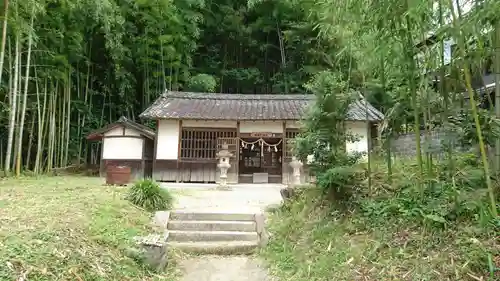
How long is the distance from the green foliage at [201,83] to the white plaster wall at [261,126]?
12.1 feet

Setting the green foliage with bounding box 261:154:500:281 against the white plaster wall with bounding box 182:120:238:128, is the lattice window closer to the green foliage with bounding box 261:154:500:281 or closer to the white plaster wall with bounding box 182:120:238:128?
the white plaster wall with bounding box 182:120:238:128

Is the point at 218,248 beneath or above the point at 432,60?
beneath

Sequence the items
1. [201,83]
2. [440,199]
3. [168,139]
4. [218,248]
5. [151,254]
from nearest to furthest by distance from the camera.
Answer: [440,199] → [151,254] → [218,248] → [168,139] → [201,83]

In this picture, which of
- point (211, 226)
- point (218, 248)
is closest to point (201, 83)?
point (211, 226)

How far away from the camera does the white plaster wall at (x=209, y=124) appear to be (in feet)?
35.3

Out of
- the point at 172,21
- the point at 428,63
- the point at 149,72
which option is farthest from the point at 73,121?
the point at 428,63

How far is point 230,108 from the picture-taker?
11555 mm

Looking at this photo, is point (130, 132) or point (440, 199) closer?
point (440, 199)

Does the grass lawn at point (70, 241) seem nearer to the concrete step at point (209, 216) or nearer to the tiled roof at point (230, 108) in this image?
the concrete step at point (209, 216)

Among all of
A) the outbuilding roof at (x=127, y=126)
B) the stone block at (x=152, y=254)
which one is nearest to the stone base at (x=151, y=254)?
the stone block at (x=152, y=254)

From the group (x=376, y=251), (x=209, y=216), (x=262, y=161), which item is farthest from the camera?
(x=262, y=161)

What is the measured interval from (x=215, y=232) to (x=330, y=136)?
5.76 feet

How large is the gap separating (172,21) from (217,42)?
15.5 feet

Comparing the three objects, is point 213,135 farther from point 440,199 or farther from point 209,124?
point 440,199
